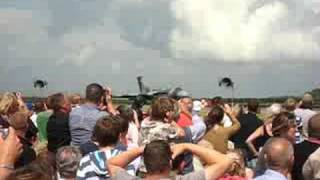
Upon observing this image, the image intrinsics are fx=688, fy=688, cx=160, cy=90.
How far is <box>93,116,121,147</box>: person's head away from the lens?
624 cm

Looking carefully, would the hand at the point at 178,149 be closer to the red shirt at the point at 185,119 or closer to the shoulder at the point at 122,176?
the shoulder at the point at 122,176

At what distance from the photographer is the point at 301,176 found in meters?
7.22

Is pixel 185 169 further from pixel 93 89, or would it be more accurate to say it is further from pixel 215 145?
pixel 215 145

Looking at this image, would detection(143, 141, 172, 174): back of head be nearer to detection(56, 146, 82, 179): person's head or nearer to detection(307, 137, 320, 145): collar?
detection(56, 146, 82, 179): person's head

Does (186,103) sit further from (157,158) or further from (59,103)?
(157,158)

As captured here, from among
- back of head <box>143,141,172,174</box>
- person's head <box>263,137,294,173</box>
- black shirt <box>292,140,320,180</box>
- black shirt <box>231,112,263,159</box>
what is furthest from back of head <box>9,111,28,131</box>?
black shirt <box>231,112,263,159</box>

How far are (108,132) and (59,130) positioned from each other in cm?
314

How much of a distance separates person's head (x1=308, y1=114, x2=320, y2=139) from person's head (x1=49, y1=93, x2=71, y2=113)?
3535 mm

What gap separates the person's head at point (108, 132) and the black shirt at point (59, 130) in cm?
290

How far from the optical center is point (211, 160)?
524 centimetres

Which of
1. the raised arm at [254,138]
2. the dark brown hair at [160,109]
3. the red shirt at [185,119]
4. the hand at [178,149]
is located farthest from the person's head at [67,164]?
the raised arm at [254,138]

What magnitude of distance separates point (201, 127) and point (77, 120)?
194cm

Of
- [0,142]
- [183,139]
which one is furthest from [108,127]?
[0,142]

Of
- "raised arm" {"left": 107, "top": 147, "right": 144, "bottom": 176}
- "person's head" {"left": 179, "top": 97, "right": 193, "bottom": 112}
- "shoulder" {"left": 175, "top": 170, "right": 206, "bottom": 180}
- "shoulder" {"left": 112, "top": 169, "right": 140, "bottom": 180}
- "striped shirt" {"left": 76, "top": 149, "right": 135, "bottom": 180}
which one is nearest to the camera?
"shoulder" {"left": 175, "top": 170, "right": 206, "bottom": 180}
